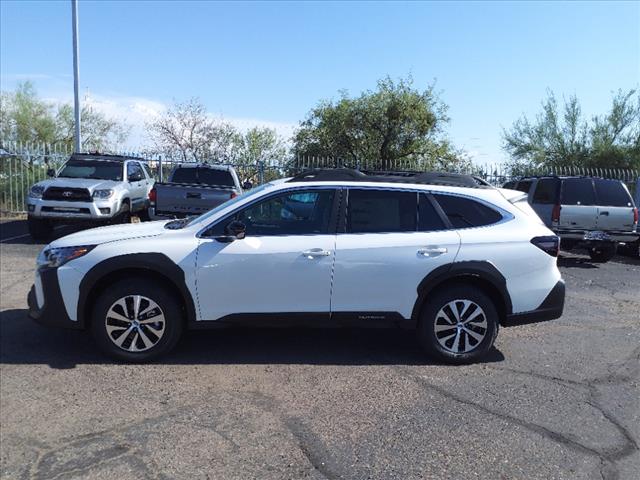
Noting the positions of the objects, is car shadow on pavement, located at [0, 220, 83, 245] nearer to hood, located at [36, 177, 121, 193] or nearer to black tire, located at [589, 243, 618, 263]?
hood, located at [36, 177, 121, 193]

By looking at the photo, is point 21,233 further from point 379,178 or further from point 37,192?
point 379,178

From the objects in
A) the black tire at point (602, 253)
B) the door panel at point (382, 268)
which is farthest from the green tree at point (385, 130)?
the door panel at point (382, 268)

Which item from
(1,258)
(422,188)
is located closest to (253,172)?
(1,258)

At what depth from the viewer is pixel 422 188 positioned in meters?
5.57

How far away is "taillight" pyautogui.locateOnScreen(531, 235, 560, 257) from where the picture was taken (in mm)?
5465

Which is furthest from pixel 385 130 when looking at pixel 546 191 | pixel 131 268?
pixel 131 268

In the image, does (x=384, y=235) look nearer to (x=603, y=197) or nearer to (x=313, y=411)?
(x=313, y=411)

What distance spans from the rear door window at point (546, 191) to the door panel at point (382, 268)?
804 cm

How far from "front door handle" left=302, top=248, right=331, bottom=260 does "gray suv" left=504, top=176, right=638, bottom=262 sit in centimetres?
835

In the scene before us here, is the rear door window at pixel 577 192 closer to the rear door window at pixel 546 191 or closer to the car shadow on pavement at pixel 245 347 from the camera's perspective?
the rear door window at pixel 546 191

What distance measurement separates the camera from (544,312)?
5496 mm

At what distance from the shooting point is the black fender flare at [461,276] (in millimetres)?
5277

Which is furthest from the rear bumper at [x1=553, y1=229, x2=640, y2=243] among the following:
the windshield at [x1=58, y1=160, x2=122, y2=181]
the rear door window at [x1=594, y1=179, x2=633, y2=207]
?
the windshield at [x1=58, y1=160, x2=122, y2=181]

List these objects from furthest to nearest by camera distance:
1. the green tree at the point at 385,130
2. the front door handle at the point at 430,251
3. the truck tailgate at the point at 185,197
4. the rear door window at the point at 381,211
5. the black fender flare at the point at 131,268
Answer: the green tree at the point at 385,130 < the truck tailgate at the point at 185,197 < the rear door window at the point at 381,211 < the front door handle at the point at 430,251 < the black fender flare at the point at 131,268
